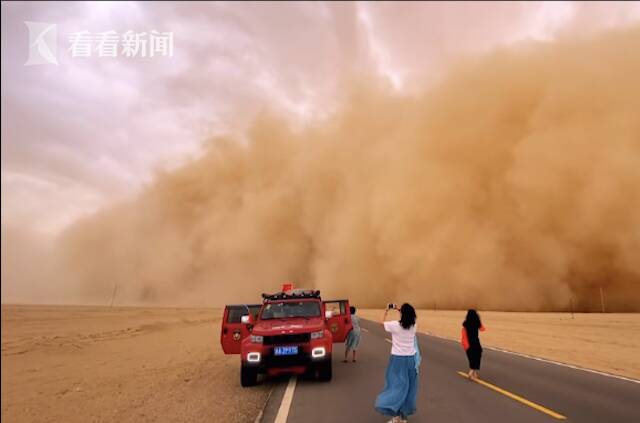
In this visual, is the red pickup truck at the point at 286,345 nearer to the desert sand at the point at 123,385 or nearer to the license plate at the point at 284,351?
the license plate at the point at 284,351

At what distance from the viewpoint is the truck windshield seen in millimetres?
8984

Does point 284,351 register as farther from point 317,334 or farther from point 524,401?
point 524,401

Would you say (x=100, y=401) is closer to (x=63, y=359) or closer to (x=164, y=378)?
(x=164, y=378)

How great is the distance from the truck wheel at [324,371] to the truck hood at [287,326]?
0.66m

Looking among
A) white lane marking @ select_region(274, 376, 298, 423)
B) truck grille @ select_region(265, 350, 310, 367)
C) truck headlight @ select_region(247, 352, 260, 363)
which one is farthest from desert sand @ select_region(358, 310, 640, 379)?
truck headlight @ select_region(247, 352, 260, 363)

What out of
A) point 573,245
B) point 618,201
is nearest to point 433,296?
point 573,245

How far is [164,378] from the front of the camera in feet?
32.9

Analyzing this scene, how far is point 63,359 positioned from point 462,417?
13099mm

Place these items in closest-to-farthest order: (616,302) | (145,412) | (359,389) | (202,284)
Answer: (145,412) < (359,389) < (616,302) < (202,284)

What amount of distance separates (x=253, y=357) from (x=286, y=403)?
1.50 metres

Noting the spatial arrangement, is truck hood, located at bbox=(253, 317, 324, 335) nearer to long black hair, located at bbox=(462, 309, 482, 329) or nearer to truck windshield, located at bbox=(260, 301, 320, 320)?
truck windshield, located at bbox=(260, 301, 320, 320)

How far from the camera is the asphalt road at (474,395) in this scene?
17.9 feet

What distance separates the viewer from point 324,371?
802 cm

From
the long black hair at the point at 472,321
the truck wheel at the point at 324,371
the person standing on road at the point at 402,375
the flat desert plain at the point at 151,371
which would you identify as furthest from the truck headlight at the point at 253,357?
the long black hair at the point at 472,321
